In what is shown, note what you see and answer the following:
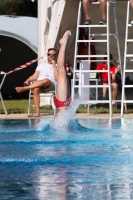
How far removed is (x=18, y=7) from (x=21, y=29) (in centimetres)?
1080

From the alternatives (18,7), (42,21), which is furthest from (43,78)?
(18,7)

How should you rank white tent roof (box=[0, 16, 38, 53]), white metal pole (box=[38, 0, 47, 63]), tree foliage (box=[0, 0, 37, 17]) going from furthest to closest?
1. tree foliage (box=[0, 0, 37, 17])
2. white tent roof (box=[0, 16, 38, 53])
3. white metal pole (box=[38, 0, 47, 63])

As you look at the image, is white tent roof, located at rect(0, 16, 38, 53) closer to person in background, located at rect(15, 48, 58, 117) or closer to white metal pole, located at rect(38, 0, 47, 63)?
white metal pole, located at rect(38, 0, 47, 63)

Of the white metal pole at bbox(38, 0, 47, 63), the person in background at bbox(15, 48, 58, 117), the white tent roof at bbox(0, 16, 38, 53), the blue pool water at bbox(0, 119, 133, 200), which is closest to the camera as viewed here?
the blue pool water at bbox(0, 119, 133, 200)

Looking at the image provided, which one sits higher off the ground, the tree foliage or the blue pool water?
the tree foliage

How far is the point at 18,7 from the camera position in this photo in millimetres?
30422

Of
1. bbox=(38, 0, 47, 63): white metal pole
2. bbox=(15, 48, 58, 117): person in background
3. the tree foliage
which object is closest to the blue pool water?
bbox=(15, 48, 58, 117): person in background

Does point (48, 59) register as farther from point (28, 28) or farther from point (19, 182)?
point (19, 182)

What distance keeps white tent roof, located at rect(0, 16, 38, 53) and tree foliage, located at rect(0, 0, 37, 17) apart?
8.18 meters

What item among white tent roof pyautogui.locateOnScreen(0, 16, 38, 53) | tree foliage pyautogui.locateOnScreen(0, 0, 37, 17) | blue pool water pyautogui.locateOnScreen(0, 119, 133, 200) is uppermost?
tree foliage pyautogui.locateOnScreen(0, 0, 37, 17)

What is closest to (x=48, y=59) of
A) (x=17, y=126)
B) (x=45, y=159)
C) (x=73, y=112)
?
(x=17, y=126)

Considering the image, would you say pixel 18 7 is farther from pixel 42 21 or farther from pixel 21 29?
pixel 42 21

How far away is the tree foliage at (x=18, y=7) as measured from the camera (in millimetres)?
29172

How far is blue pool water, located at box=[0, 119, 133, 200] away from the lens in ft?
16.5
